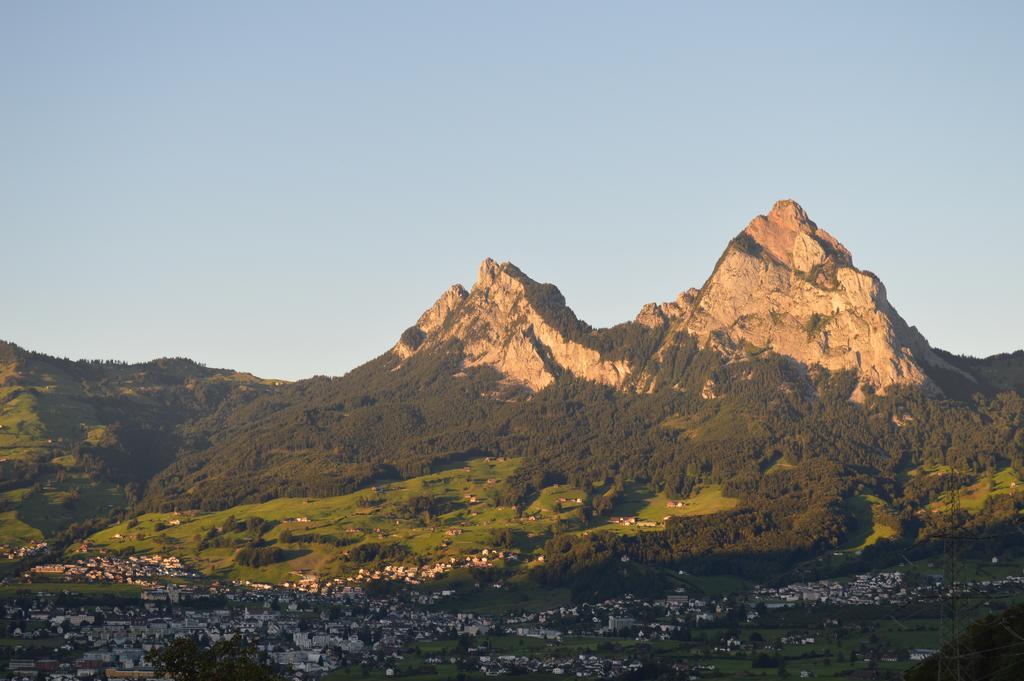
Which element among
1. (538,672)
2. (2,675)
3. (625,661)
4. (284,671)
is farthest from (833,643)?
(2,675)

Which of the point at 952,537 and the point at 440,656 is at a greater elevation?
the point at 952,537

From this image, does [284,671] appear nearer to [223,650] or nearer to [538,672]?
[538,672]

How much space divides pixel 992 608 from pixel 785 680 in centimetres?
3471

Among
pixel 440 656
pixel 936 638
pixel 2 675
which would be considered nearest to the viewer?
pixel 2 675

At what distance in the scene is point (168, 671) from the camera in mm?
89875

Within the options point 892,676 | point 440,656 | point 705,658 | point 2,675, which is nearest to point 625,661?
point 705,658

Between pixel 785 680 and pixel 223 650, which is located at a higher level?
pixel 223 650

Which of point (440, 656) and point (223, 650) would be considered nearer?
point (223, 650)

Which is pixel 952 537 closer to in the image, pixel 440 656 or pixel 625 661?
pixel 625 661

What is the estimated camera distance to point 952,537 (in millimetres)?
73875

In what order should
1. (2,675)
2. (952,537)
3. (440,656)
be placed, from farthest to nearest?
(440,656) < (2,675) < (952,537)

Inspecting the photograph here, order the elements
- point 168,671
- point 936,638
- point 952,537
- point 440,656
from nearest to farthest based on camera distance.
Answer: point 952,537, point 168,671, point 936,638, point 440,656

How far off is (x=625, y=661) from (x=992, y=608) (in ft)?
154

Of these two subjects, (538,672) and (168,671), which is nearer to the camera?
(168,671)
